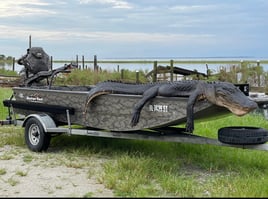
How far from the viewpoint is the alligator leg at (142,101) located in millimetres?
6352

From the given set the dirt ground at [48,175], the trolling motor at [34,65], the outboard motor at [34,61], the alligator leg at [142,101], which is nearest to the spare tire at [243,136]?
the alligator leg at [142,101]

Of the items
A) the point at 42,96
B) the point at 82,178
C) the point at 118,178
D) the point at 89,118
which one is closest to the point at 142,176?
the point at 118,178

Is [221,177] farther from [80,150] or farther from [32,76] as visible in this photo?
[32,76]

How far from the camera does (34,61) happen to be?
9008 mm

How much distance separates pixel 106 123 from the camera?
7.04 metres

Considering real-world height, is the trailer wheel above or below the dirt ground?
above

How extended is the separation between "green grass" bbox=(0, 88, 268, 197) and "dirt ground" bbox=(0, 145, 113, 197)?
0.26 ft

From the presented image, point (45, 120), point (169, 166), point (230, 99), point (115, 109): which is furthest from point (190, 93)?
point (45, 120)

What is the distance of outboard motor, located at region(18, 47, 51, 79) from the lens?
8.98m

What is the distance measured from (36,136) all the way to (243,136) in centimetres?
332

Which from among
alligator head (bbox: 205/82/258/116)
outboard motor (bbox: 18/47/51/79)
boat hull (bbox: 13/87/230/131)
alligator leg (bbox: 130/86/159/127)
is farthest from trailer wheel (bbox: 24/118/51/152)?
alligator head (bbox: 205/82/258/116)

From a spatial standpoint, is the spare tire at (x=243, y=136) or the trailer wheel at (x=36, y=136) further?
the trailer wheel at (x=36, y=136)

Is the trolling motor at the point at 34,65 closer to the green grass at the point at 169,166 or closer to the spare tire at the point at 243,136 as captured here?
the green grass at the point at 169,166

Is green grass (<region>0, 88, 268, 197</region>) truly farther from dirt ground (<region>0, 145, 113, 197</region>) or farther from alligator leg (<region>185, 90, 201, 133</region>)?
alligator leg (<region>185, 90, 201, 133</region>)
